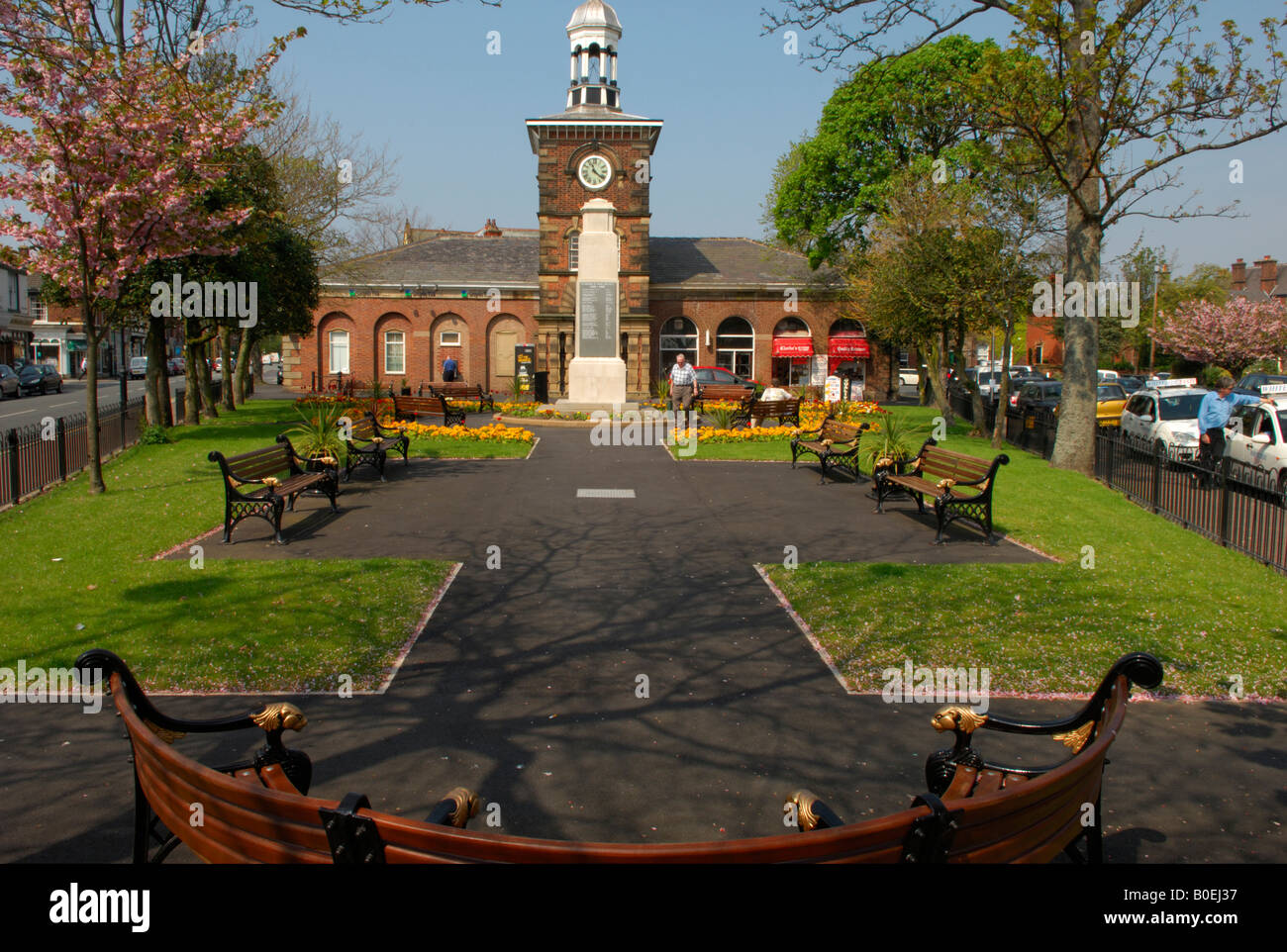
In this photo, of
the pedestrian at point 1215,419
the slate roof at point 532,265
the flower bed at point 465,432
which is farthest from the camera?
the slate roof at point 532,265

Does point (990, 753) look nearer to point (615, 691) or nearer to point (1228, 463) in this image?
point (615, 691)

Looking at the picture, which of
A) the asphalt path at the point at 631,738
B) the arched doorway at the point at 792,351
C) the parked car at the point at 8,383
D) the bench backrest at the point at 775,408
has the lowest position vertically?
the asphalt path at the point at 631,738

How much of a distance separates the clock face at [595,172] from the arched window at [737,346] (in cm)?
914

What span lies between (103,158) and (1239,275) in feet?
274

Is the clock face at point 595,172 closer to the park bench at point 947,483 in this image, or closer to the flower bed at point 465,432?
the flower bed at point 465,432

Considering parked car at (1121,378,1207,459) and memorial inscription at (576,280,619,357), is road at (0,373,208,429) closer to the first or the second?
memorial inscription at (576,280,619,357)

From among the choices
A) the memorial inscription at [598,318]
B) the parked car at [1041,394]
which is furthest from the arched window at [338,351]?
the parked car at [1041,394]

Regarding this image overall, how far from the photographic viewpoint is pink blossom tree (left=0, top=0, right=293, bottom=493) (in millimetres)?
13430

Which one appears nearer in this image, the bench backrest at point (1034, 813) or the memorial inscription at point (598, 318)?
the bench backrest at point (1034, 813)

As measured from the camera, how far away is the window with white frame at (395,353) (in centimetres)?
4959

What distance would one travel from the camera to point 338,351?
49656mm

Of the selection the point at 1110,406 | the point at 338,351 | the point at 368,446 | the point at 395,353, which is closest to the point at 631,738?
the point at 368,446

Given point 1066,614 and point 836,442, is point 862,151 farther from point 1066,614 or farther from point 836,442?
point 1066,614

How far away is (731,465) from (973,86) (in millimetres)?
8104
